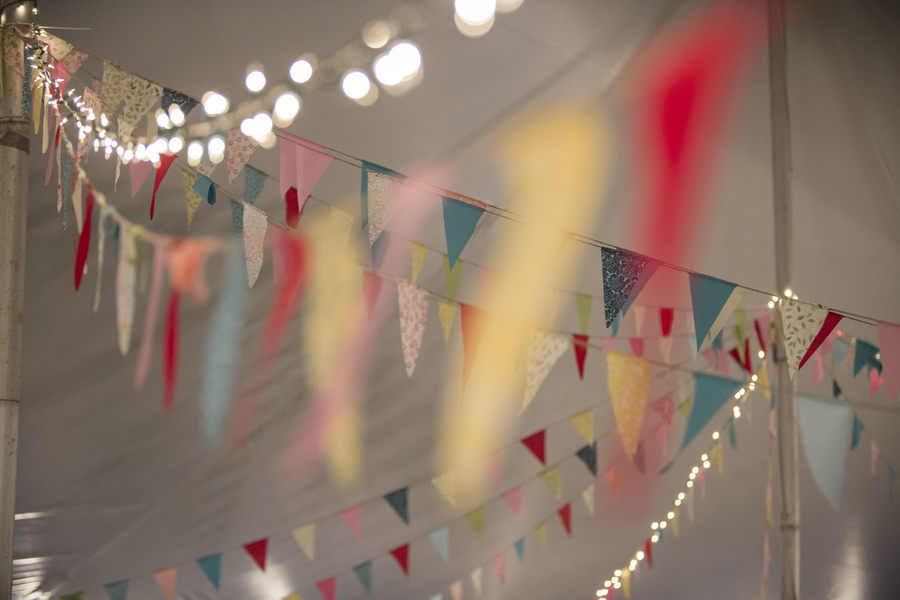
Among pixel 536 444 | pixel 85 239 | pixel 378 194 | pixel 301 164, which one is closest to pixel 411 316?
pixel 378 194

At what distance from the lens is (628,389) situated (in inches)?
88.4

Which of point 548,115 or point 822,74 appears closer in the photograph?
point 548,115

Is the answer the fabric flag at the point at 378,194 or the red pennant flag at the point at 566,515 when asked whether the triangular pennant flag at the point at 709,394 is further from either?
the red pennant flag at the point at 566,515

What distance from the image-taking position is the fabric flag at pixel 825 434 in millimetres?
2484

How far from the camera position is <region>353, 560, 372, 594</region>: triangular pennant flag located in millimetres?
3572

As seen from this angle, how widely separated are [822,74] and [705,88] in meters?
0.57

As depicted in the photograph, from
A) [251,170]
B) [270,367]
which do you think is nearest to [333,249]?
[251,170]

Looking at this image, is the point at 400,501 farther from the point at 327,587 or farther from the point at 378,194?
the point at 378,194

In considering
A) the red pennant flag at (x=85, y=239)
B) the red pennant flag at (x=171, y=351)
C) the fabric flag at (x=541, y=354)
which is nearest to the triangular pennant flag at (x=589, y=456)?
the fabric flag at (x=541, y=354)

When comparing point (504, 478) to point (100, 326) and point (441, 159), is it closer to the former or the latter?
point (441, 159)

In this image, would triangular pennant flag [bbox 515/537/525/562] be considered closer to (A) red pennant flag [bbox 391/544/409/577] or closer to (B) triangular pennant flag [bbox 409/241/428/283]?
(A) red pennant flag [bbox 391/544/409/577]

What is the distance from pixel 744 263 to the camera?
3.53 m

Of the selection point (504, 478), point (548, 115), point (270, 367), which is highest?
point (548, 115)

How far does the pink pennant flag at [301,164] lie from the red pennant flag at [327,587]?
2433mm
